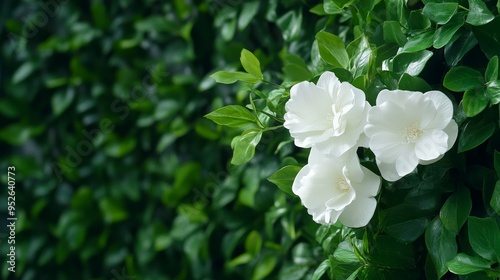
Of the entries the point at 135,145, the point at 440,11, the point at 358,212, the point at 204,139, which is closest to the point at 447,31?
the point at 440,11

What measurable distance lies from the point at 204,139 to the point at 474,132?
1.02 metres

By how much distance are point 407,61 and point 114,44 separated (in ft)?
4.02

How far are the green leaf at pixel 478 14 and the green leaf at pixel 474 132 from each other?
0.11 meters

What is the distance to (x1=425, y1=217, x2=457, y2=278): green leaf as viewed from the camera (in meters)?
0.84

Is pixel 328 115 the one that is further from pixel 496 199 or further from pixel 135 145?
pixel 135 145

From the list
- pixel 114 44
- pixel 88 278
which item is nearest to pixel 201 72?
pixel 114 44

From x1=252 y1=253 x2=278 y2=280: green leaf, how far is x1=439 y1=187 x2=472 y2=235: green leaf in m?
0.70

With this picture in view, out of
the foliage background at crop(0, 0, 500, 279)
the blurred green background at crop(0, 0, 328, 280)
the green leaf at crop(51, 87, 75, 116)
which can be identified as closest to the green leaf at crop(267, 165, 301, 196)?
the foliage background at crop(0, 0, 500, 279)

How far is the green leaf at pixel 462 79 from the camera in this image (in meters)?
0.81

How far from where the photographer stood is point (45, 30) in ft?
6.91

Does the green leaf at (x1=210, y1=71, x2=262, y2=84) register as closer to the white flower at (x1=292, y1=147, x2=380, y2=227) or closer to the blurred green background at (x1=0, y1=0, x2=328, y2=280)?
the white flower at (x1=292, y1=147, x2=380, y2=227)

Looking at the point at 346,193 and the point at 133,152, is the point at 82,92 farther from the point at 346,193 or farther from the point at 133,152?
the point at 346,193

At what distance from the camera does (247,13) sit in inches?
58.9

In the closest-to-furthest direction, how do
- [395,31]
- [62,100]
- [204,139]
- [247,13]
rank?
1. [395,31]
2. [247,13]
3. [204,139]
4. [62,100]
